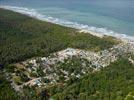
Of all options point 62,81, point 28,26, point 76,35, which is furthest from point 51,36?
point 62,81

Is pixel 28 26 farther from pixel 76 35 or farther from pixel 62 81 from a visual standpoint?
pixel 62 81

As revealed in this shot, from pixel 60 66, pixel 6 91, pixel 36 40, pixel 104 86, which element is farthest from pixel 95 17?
pixel 6 91

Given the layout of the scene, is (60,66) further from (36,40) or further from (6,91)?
(36,40)

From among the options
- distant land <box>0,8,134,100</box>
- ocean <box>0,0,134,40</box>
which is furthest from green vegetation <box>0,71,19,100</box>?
ocean <box>0,0,134,40</box>

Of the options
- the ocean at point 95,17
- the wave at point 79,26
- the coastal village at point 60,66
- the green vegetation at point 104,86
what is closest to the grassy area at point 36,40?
the coastal village at point 60,66

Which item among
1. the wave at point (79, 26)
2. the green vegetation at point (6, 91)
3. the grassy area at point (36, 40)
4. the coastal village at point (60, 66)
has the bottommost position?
the green vegetation at point (6, 91)

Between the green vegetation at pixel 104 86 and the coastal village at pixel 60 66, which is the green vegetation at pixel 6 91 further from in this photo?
the green vegetation at pixel 104 86
